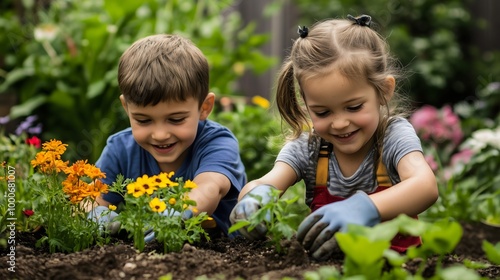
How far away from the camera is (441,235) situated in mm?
1827

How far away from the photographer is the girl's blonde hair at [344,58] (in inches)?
97.0

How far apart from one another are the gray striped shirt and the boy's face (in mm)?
371

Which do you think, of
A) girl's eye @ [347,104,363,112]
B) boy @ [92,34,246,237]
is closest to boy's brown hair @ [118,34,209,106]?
boy @ [92,34,246,237]

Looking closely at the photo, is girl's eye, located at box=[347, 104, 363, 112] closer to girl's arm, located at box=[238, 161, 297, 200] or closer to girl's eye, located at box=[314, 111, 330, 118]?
girl's eye, located at box=[314, 111, 330, 118]

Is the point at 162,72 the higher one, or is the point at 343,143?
the point at 162,72

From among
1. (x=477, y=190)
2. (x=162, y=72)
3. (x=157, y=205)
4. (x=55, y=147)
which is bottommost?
(x=477, y=190)

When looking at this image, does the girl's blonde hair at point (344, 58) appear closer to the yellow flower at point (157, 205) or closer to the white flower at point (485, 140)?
the yellow flower at point (157, 205)

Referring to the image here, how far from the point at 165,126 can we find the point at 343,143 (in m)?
0.68

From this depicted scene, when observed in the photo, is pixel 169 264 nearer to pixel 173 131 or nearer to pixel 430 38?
pixel 173 131

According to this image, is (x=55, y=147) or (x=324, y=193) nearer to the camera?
(x=55, y=147)

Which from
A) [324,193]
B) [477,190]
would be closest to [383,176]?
[324,193]

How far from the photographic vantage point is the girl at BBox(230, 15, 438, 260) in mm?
2238

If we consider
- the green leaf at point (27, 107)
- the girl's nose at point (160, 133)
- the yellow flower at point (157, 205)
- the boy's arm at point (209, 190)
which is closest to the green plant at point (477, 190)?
the boy's arm at point (209, 190)

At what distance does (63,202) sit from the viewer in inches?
95.2
